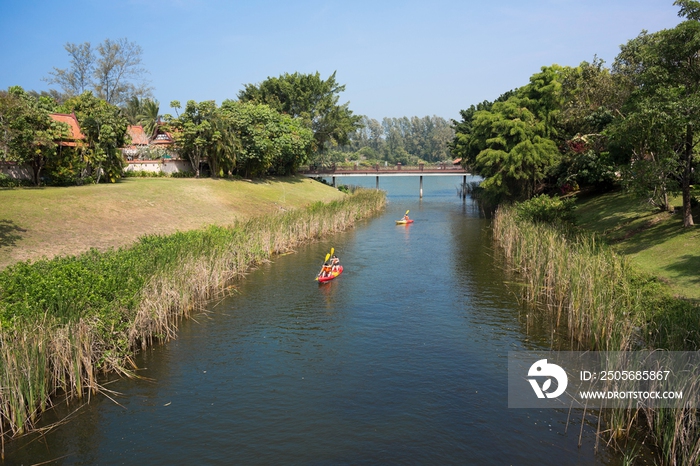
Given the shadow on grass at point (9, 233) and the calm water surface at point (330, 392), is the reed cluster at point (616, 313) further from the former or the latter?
the shadow on grass at point (9, 233)

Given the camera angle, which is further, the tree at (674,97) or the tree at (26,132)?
the tree at (26,132)

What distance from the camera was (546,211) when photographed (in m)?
34.9

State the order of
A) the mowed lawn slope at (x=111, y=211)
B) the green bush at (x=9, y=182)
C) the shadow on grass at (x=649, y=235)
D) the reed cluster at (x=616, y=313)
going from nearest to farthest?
the reed cluster at (x=616, y=313), the shadow on grass at (x=649, y=235), the mowed lawn slope at (x=111, y=211), the green bush at (x=9, y=182)

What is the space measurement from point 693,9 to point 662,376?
69.8 feet

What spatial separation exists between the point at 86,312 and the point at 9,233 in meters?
15.2

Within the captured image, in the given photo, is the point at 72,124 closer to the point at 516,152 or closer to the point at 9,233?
the point at 9,233

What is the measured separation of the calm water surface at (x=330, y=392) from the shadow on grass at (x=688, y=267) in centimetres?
685

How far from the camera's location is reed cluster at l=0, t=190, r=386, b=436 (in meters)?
12.8

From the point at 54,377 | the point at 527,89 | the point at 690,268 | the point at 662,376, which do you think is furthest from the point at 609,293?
the point at 527,89

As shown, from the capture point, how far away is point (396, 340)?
19.3 meters

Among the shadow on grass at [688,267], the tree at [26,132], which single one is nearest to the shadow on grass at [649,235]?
the shadow on grass at [688,267]

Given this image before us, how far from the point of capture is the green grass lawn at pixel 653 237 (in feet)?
70.2

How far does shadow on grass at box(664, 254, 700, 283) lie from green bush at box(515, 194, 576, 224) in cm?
1095

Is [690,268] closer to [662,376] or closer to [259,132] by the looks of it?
[662,376]
